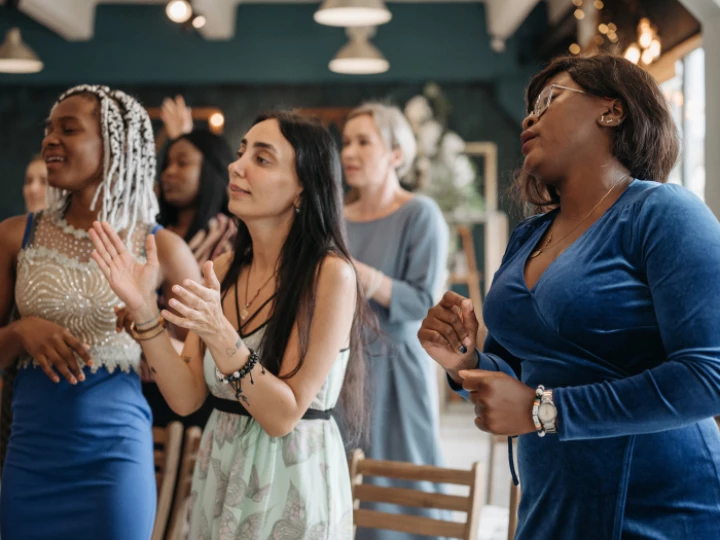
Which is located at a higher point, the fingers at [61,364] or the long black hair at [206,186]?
the long black hair at [206,186]

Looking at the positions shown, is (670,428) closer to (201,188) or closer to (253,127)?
(253,127)

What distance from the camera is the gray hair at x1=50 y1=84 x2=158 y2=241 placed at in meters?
2.20

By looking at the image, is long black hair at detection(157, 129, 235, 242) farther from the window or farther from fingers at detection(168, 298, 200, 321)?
the window

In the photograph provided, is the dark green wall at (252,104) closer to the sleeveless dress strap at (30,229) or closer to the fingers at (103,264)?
the sleeveless dress strap at (30,229)

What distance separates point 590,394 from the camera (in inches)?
48.4

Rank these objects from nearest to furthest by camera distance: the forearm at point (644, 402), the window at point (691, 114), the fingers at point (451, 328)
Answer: the forearm at point (644, 402) → the fingers at point (451, 328) → the window at point (691, 114)

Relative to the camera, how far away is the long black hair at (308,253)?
6.03ft

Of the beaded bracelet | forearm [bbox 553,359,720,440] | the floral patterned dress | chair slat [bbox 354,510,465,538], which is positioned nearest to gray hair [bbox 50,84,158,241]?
the floral patterned dress

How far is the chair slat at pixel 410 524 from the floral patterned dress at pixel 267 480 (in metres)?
0.38

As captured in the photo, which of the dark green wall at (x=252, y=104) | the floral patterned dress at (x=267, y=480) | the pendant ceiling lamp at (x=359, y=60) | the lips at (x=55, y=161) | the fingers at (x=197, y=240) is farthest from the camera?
the dark green wall at (x=252, y=104)

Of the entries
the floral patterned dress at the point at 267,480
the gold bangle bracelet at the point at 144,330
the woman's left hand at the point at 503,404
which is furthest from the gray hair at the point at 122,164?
the woman's left hand at the point at 503,404

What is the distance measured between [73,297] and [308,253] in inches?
23.4

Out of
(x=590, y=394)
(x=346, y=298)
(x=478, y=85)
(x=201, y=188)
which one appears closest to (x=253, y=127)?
(x=346, y=298)

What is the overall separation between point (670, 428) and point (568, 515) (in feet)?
0.70
